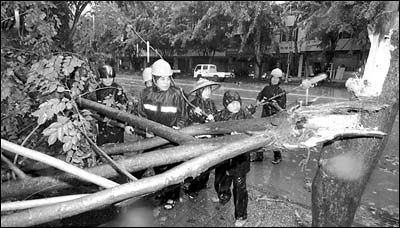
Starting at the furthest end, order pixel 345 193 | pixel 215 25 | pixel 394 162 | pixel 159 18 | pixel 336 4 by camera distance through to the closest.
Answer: pixel 159 18
pixel 215 25
pixel 336 4
pixel 394 162
pixel 345 193

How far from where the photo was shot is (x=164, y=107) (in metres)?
3.66

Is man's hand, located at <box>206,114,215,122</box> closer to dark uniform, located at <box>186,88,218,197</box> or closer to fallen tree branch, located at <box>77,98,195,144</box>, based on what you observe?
dark uniform, located at <box>186,88,218,197</box>

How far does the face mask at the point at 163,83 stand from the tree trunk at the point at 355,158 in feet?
7.94

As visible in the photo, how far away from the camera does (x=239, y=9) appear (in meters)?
24.3

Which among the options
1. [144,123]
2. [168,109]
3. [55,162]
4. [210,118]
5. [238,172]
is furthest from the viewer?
[210,118]

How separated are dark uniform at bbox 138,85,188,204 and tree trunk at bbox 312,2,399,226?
2.26 m

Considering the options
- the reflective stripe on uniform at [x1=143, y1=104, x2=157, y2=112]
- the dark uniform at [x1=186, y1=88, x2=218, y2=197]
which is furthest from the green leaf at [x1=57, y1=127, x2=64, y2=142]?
the dark uniform at [x1=186, y1=88, x2=218, y2=197]

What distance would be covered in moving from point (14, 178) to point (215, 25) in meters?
27.3

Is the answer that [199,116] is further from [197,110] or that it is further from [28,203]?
[28,203]

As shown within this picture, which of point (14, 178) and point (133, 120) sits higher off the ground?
point (133, 120)

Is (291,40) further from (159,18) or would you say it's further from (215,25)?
(159,18)

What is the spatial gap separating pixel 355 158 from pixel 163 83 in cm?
259

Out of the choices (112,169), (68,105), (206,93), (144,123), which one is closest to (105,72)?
(206,93)

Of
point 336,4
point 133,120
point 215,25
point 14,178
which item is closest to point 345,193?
point 133,120
